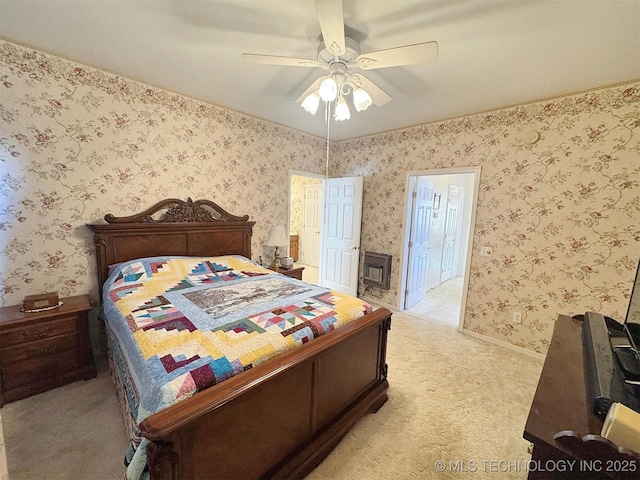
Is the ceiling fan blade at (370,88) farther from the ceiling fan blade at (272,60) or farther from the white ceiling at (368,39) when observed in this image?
the ceiling fan blade at (272,60)

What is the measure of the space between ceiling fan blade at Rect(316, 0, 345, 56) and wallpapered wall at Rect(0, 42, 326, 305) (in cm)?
205

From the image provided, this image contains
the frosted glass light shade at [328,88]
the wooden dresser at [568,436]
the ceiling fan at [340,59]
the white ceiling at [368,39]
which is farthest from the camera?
the frosted glass light shade at [328,88]

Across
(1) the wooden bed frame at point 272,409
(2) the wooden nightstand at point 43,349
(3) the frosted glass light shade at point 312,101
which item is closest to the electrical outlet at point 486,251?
(1) the wooden bed frame at point 272,409

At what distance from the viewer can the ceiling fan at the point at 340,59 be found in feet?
4.04

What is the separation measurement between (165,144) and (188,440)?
105 inches

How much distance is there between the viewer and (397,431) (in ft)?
5.72

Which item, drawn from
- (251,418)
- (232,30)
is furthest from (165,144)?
(251,418)

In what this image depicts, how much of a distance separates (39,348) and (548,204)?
452 cm

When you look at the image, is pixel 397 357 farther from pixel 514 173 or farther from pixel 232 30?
pixel 232 30

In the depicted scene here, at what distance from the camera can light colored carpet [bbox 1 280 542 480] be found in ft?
4.80

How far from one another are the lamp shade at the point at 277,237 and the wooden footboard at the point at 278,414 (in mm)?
1824

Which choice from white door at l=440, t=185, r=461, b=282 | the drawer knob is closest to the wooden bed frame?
the drawer knob

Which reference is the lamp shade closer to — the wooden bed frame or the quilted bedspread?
the quilted bedspread

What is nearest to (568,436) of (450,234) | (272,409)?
(272,409)
